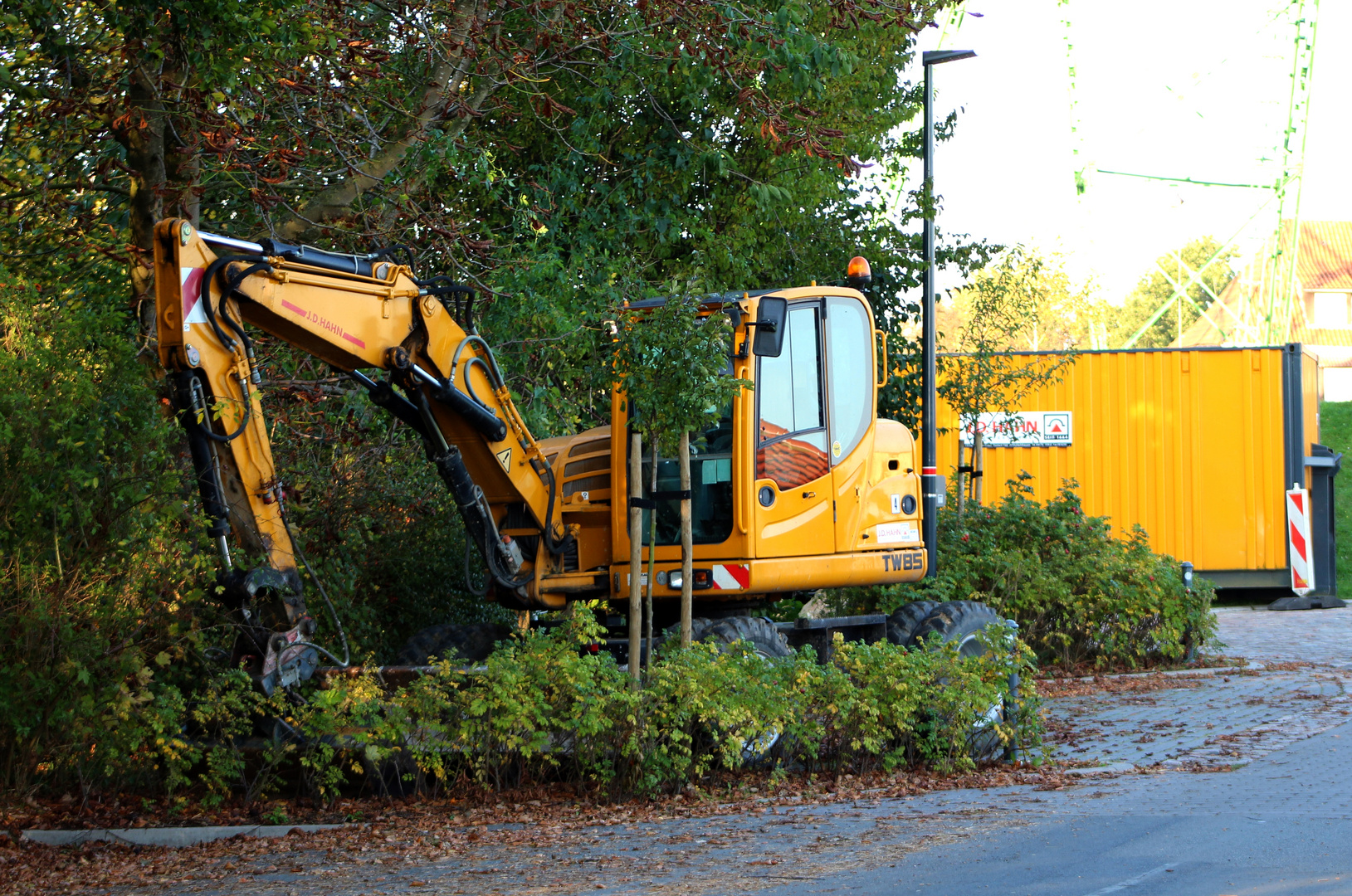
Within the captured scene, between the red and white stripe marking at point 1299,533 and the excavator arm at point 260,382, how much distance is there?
54.6 feet

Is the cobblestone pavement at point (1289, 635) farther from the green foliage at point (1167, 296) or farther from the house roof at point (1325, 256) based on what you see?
the house roof at point (1325, 256)

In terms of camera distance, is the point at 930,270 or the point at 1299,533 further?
the point at 1299,533

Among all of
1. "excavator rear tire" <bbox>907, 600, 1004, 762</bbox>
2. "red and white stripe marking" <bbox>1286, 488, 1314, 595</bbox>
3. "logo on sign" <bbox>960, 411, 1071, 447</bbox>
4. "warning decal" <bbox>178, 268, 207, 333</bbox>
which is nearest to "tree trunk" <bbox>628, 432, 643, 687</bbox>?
"excavator rear tire" <bbox>907, 600, 1004, 762</bbox>

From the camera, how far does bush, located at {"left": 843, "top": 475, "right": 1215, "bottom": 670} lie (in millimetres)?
14383

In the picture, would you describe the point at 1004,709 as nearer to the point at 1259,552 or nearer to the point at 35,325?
the point at 35,325

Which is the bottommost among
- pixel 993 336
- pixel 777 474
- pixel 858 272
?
pixel 777 474

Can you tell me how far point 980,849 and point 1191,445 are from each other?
17.3 meters

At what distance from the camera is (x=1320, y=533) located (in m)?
22.5

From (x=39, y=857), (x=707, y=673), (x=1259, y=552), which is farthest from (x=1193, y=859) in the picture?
(x=1259, y=552)

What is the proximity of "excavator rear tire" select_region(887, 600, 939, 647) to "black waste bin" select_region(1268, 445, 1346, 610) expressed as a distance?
45.8 ft

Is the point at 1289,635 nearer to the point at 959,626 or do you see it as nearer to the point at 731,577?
the point at 959,626

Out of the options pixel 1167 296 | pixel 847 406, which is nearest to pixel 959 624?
pixel 847 406

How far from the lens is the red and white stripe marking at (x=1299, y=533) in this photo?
71.8ft

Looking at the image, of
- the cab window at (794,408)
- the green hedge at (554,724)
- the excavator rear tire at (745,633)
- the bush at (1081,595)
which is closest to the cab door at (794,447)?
the cab window at (794,408)
